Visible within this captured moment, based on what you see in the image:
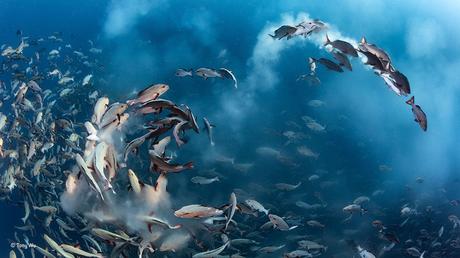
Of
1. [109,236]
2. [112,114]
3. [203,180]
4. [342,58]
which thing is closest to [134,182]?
[109,236]

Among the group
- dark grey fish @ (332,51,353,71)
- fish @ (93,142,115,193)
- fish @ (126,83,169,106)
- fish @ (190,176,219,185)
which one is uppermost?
dark grey fish @ (332,51,353,71)

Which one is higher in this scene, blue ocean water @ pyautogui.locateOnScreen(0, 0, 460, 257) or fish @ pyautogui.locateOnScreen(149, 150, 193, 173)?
blue ocean water @ pyautogui.locateOnScreen(0, 0, 460, 257)

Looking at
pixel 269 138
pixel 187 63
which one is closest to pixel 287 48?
pixel 187 63

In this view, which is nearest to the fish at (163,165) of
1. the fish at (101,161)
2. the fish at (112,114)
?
the fish at (101,161)

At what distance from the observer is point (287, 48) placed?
84.1 feet

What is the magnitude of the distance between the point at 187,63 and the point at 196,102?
5.47 m

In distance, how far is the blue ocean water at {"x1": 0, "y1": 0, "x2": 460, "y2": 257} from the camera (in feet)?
46.3

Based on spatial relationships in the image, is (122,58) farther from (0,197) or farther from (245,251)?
(245,251)

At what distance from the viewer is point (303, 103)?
2055 cm

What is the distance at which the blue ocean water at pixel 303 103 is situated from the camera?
46.3ft

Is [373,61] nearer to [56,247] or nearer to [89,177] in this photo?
[89,177]

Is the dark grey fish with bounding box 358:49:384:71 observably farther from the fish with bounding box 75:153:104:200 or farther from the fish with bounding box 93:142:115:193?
the fish with bounding box 75:153:104:200

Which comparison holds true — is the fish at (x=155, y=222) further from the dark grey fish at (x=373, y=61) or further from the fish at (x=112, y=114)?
the dark grey fish at (x=373, y=61)

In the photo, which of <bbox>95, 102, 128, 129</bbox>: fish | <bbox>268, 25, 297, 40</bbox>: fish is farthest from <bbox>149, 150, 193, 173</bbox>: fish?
<bbox>268, 25, 297, 40</bbox>: fish
